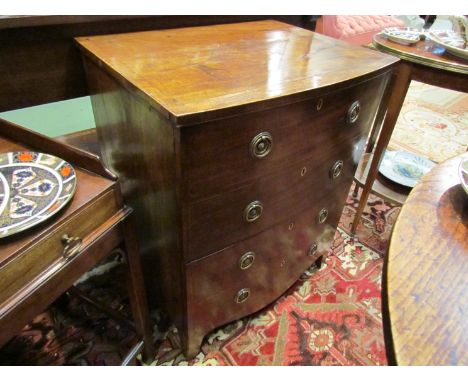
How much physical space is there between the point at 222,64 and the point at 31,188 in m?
0.41

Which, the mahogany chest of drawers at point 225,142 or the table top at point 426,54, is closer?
the mahogany chest of drawers at point 225,142

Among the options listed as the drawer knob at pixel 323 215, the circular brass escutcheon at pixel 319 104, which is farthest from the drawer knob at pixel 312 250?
the circular brass escutcheon at pixel 319 104

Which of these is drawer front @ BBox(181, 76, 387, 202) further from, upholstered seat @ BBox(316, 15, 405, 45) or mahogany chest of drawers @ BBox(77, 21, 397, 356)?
upholstered seat @ BBox(316, 15, 405, 45)

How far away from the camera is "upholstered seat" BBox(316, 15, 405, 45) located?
2.62 meters

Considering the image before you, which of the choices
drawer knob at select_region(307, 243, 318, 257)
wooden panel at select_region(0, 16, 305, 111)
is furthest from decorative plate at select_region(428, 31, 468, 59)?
wooden panel at select_region(0, 16, 305, 111)

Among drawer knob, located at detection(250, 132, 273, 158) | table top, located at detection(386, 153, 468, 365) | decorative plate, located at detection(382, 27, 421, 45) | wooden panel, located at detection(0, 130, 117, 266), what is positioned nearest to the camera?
table top, located at detection(386, 153, 468, 365)

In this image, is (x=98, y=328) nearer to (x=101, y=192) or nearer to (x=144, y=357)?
(x=144, y=357)

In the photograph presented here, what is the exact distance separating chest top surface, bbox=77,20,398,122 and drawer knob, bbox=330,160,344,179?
244mm

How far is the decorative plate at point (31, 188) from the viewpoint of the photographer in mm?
463

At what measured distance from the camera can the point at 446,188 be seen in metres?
0.50

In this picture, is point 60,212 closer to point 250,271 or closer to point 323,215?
point 250,271

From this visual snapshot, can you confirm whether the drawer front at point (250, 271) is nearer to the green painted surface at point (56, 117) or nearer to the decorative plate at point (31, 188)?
the decorative plate at point (31, 188)

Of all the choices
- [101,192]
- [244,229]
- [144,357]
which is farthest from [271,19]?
[144,357]

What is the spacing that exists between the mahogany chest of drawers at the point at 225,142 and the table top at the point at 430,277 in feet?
0.86
